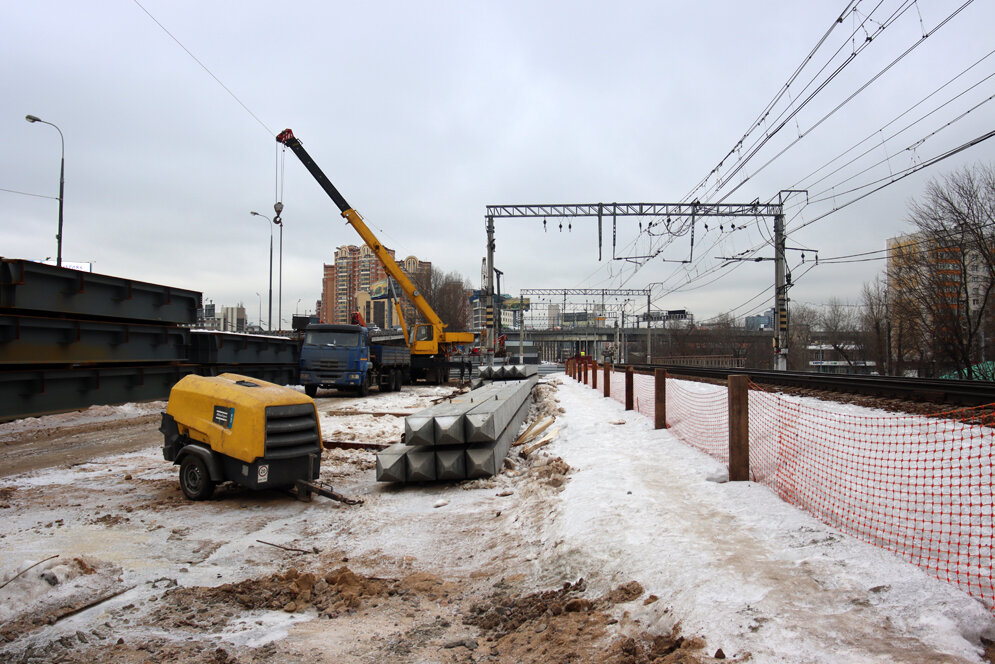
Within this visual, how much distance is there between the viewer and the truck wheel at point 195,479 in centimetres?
676

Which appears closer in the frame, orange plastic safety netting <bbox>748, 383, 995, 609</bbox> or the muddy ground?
the muddy ground

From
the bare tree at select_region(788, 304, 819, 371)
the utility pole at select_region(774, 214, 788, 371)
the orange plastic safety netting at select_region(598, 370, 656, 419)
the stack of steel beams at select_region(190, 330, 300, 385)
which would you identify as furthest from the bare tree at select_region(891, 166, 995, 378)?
the bare tree at select_region(788, 304, 819, 371)

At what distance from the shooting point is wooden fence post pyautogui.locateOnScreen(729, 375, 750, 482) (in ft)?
18.7

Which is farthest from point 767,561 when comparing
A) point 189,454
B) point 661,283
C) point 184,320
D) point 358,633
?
point 661,283

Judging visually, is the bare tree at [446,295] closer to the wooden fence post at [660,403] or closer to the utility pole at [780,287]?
the utility pole at [780,287]

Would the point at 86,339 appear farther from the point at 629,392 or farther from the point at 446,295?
the point at 446,295

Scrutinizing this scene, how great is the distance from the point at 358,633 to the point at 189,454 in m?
4.21

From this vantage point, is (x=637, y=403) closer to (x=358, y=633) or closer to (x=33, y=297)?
(x=358, y=633)

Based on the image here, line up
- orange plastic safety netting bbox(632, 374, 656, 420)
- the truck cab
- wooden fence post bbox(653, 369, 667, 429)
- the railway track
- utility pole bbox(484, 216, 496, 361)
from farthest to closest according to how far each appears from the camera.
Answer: utility pole bbox(484, 216, 496, 361) < the truck cab < orange plastic safety netting bbox(632, 374, 656, 420) < the railway track < wooden fence post bbox(653, 369, 667, 429)

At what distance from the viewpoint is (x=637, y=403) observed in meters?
13.8

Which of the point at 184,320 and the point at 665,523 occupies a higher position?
the point at 184,320

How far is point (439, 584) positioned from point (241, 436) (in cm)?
306

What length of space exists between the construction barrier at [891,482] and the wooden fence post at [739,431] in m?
0.02

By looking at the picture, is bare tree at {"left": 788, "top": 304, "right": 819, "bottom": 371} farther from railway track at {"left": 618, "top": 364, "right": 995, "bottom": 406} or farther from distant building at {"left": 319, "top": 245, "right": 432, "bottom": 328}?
railway track at {"left": 618, "top": 364, "right": 995, "bottom": 406}
